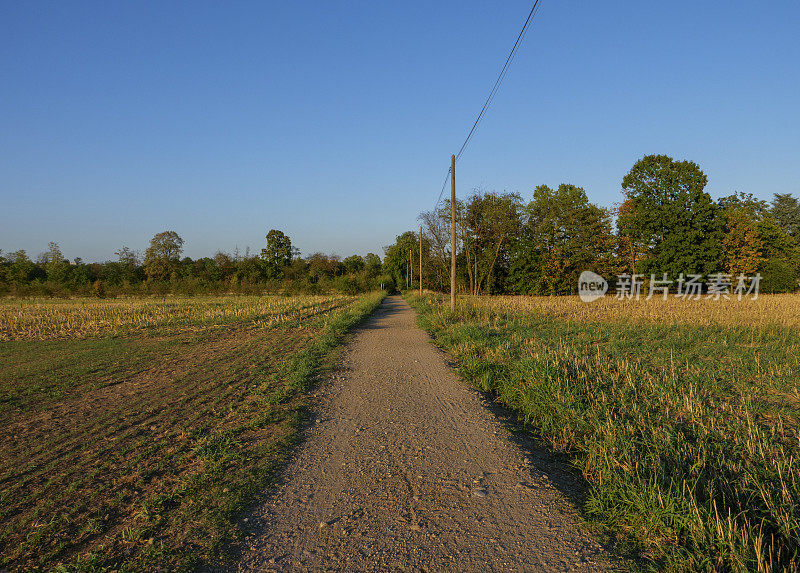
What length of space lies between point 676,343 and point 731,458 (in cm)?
871

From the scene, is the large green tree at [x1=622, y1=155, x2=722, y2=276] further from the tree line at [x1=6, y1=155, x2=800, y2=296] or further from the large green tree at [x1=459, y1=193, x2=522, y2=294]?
the large green tree at [x1=459, y1=193, x2=522, y2=294]

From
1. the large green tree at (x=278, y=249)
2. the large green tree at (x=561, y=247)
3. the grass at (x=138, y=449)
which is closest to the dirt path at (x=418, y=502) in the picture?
the grass at (x=138, y=449)

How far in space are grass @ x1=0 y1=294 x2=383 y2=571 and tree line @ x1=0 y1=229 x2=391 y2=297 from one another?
3828 cm

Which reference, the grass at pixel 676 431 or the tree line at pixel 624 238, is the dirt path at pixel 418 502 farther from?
the tree line at pixel 624 238

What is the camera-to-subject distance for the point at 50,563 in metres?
2.83

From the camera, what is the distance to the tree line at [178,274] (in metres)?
49.6

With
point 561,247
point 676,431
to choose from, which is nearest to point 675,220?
point 561,247

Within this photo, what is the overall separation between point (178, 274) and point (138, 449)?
6811cm

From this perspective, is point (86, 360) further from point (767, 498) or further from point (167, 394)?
point (767, 498)

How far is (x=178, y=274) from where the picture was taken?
6419 centimetres

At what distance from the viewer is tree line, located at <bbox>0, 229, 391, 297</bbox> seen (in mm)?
49625

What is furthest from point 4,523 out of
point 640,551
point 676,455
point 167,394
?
point 676,455

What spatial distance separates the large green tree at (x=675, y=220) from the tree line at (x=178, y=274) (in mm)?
32034

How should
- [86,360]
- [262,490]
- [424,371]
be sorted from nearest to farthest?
[262,490]
[424,371]
[86,360]
